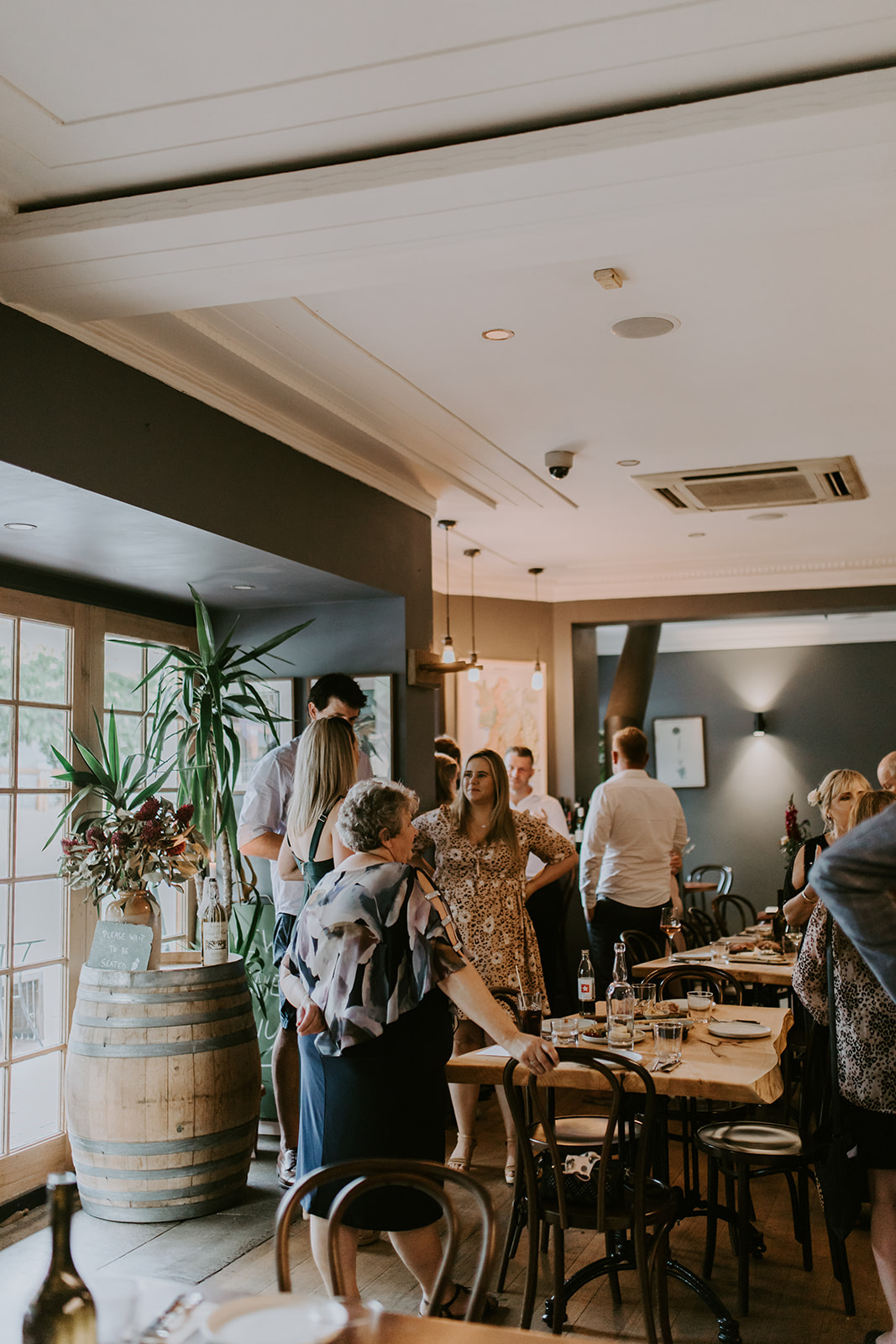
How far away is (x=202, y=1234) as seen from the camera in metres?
4.07

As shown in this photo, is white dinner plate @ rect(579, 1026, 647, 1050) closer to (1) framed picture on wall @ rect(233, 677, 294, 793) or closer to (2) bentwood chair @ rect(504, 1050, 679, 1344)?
(2) bentwood chair @ rect(504, 1050, 679, 1344)

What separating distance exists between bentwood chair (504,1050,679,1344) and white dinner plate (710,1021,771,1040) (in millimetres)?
483

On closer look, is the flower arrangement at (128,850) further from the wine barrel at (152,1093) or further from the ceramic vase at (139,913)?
the wine barrel at (152,1093)

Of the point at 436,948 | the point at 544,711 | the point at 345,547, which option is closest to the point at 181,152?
the point at 436,948

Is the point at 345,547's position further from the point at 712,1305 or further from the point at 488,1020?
the point at 712,1305

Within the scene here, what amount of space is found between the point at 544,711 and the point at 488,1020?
6.04 metres

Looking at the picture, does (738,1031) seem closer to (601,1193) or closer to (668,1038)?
(668,1038)

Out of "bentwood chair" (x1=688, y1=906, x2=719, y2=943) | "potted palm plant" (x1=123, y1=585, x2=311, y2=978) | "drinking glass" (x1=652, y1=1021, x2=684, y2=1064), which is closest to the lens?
"drinking glass" (x1=652, y1=1021, x2=684, y2=1064)

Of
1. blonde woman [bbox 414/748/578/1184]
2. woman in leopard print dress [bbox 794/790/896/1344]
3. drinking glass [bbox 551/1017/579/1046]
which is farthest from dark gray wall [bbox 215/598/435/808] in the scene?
woman in leopard print dress [bbox 794/790/896/1344]

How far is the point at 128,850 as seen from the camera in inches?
172

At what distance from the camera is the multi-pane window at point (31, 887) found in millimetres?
4488

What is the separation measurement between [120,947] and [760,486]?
3.96m

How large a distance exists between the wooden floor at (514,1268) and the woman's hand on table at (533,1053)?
83 centimetres

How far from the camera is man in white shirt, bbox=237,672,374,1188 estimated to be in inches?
183
